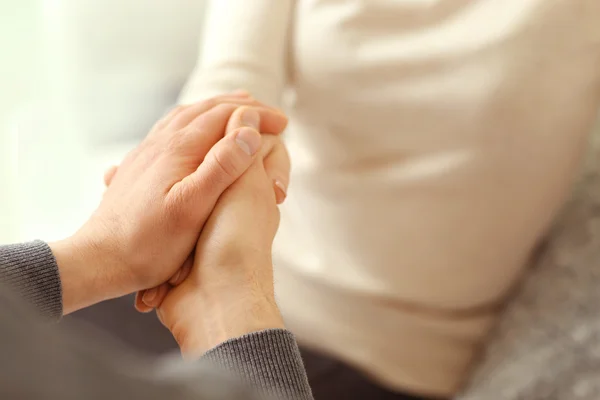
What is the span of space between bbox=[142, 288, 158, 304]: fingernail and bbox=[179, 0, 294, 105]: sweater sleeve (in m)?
0.26

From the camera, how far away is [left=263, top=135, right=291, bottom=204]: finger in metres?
0.70

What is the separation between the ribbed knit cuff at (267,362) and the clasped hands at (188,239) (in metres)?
0.06

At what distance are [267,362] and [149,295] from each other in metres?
0.22

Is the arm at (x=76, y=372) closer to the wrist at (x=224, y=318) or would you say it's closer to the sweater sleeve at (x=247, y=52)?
the wrist at (x=224, y=318)

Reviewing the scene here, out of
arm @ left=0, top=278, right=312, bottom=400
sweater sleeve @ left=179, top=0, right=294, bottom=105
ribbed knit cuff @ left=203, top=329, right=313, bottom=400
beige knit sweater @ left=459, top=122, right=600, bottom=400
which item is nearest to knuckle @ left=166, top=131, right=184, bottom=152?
sweater sleeve @ left=179, top=0, right=294, bottom=105

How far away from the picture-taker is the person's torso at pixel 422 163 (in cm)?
72

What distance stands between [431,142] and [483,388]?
328mm

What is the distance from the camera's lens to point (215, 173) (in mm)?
624

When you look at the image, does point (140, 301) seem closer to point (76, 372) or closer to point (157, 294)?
point (157, 294)

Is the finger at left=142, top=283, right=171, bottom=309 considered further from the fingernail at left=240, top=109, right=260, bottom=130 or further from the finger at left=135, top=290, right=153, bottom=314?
the fingernail at left=240, top=109, right=260, bottom=130

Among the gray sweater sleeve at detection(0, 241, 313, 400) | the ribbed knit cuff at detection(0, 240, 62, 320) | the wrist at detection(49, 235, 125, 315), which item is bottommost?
the wrist at detection(49, 235, 125, 315)

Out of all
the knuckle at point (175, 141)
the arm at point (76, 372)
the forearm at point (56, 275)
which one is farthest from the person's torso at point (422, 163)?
the arm at point (76, 372)

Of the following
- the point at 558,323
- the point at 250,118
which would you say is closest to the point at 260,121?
the point at 250,118

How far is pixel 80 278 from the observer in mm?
590
